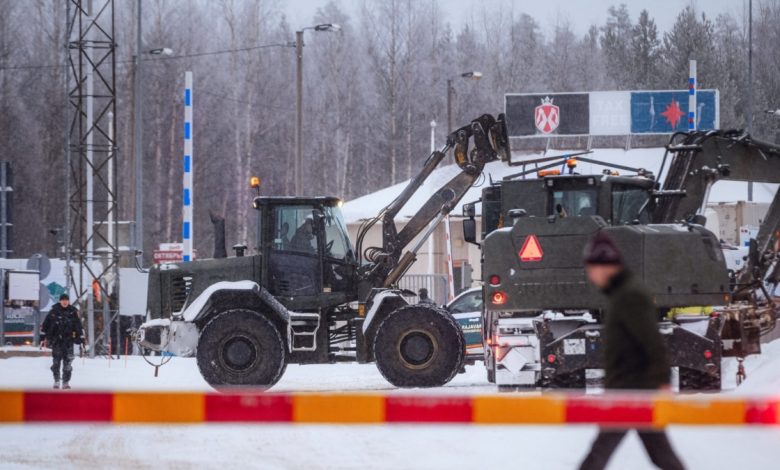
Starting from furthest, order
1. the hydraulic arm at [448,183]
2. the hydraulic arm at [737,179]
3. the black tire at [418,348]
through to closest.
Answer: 1. the hydraulic arm at [448,183]
2. the black tire at [418,348]
3. the hydraulic arm at [737,179]

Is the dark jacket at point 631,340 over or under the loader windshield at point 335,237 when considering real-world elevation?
under

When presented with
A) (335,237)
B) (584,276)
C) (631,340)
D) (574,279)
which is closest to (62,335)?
(335,237)

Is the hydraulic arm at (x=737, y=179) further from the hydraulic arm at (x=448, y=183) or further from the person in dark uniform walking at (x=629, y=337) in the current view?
the person in dark uniform walking at (x=629, y=337)

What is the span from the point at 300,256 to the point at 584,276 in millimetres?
5399

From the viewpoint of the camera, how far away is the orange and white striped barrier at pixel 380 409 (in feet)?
24.6

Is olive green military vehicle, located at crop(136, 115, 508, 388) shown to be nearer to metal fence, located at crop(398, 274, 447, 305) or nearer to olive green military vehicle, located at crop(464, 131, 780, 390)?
olive green military vehicle, located at crop(464, 131, 780, 390)

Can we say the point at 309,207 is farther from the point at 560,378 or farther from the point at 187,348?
the point at 560,378

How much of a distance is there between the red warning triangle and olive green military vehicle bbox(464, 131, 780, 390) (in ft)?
0.04

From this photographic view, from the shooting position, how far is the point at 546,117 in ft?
172

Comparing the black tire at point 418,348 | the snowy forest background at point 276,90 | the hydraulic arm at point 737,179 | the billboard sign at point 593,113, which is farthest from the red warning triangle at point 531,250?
the snowy forest background at point 276,90

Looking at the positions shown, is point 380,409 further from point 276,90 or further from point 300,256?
point 276,90

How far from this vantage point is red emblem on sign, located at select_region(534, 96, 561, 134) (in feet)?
172

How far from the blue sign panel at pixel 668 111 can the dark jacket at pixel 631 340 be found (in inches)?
1762

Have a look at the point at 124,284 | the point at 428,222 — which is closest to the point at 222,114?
the point at 124,284
